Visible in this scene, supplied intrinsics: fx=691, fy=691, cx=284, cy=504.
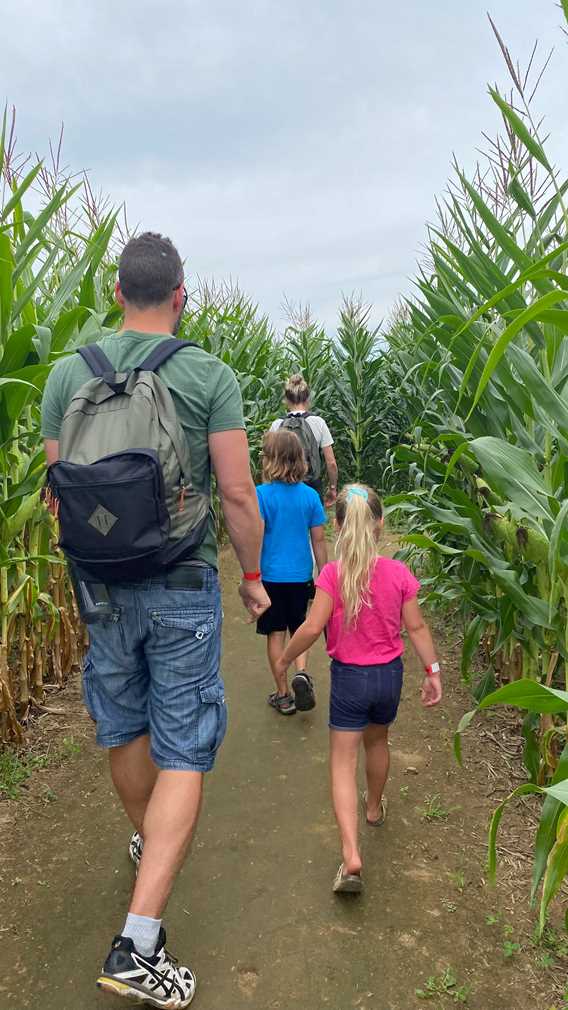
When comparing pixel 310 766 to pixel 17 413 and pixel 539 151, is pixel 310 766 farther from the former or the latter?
pixel 539 151

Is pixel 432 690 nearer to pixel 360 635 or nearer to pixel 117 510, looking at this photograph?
pixel 360 635

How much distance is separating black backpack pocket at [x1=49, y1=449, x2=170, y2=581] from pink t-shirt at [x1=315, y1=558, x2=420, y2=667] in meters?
0.79

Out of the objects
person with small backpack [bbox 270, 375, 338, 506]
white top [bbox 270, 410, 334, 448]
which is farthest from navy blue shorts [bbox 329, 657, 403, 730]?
white top [bbox 270, 410, 334, 448]

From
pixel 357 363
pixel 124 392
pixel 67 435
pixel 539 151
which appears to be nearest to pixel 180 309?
pixel 124 392

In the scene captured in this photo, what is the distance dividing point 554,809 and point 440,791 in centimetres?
115

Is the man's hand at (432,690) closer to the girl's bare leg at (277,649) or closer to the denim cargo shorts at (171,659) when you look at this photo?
the denim cargo shorts at (171,659)

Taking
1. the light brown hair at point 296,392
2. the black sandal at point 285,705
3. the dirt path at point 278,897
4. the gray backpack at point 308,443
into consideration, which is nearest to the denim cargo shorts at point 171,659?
the dirt path at point 278,897

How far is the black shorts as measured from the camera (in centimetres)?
344

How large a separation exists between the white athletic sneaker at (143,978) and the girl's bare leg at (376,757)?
927 millimetres

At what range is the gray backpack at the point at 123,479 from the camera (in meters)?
1.64

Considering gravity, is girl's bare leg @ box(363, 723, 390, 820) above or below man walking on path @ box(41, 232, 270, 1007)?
below

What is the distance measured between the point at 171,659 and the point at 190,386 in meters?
0.71

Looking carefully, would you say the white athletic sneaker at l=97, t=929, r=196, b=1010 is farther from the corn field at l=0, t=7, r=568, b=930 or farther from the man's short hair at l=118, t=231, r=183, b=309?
the man's short hair at l=118, t=231, r=183, b=309

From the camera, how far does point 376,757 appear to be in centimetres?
242
